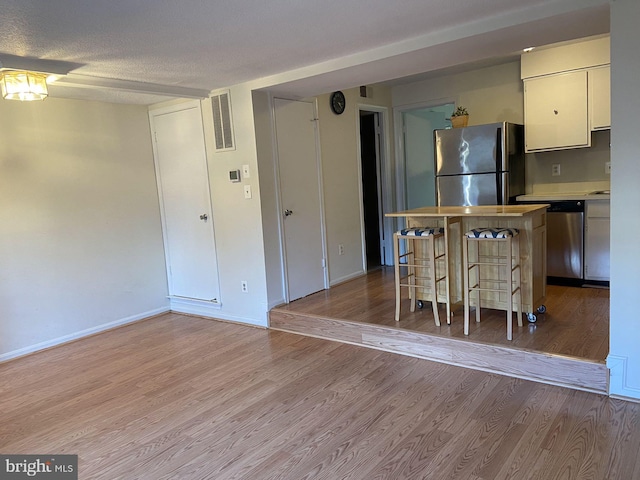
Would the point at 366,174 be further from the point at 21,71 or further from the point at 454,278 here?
the point at 21,71

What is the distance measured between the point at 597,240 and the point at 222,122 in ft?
11.7

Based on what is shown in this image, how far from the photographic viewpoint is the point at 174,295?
4895mm

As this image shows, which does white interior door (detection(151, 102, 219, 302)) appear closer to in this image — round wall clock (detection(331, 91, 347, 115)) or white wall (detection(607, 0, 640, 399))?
round wall clock (detection(331, 91, 347, 115))

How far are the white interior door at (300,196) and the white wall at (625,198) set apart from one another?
2619 mm

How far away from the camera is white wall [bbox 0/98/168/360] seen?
12.2ft

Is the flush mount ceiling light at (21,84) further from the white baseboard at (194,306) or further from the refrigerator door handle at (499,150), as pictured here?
the refrigerator door handle at (499,150)

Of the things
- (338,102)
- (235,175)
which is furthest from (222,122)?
(338,102)

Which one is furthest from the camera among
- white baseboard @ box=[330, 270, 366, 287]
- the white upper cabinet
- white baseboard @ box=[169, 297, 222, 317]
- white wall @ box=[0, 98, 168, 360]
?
white baseboard @ box=[330, 270, 366, 287]

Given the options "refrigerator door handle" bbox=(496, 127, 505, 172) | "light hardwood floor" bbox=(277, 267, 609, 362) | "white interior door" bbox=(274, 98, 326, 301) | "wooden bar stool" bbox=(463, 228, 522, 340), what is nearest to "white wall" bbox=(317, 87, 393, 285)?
"white interior door" bbox=(274, 98, 326, 301)

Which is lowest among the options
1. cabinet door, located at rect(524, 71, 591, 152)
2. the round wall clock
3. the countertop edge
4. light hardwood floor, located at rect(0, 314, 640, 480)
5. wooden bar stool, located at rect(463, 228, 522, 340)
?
light hardwood floor, located at rect(0, 314, 640, 480)

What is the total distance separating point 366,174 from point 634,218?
3.81 metres

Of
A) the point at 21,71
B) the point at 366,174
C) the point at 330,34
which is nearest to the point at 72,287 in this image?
the point at 21,71

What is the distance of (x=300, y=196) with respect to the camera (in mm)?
4445

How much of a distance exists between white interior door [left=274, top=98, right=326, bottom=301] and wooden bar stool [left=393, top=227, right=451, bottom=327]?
41.9 inches
